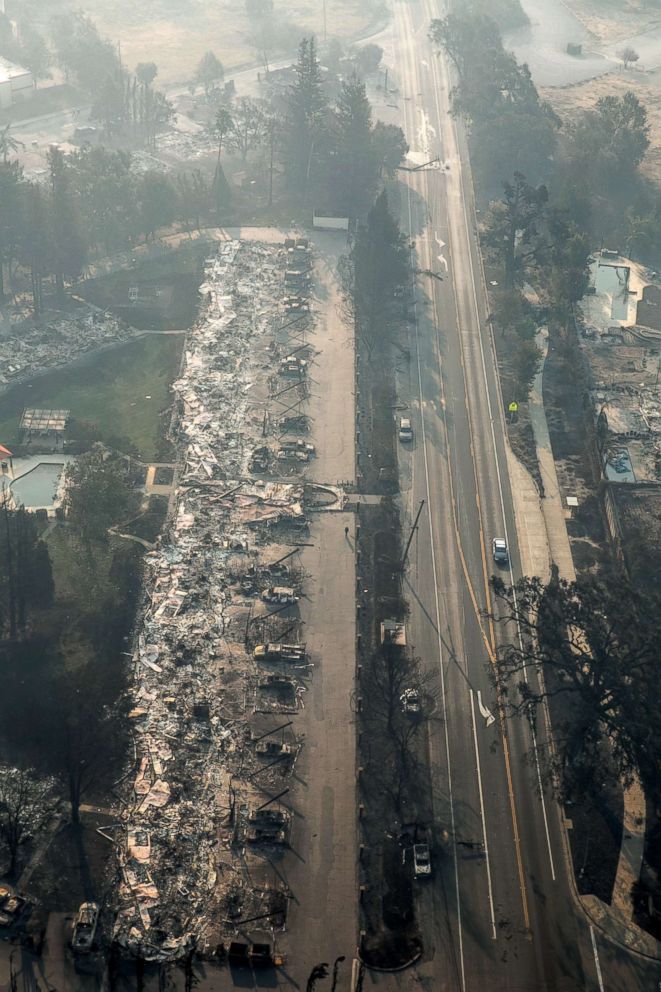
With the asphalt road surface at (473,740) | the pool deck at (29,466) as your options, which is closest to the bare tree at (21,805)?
the asphalt road surface at (473,740)

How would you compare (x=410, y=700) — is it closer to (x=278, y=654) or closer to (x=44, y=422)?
(x=278, y=654)

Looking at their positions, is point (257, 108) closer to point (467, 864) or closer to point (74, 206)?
point (74, 206)

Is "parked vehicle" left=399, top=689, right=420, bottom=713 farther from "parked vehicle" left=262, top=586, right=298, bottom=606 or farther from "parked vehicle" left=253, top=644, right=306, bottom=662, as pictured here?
"parked vehicle" left=262, top=586, right=298, bottom=606

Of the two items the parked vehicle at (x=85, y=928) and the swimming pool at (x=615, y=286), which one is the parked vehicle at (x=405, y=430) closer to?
the swimming pool at (x=615, y=286)

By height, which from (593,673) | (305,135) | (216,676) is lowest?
(593,673)

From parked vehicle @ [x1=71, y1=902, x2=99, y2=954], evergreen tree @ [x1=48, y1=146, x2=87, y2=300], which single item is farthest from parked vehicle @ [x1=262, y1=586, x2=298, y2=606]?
evergreen tree @ [x1=48, y1=146, x2=87, y2=300]

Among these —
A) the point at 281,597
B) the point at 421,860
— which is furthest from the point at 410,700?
the point at 281,597
